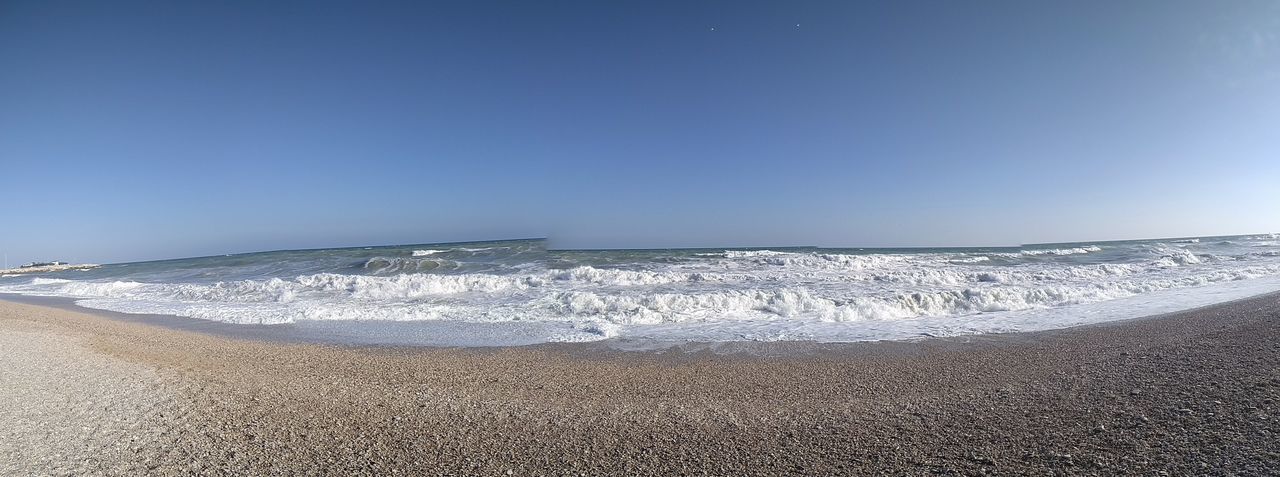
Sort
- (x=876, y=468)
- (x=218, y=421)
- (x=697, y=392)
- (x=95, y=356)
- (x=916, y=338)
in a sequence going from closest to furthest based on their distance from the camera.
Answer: (x=876, y=468)
(x=218, y=421)
(x=697, y=392)
(x=95, y=356)
(x=916, y=338)

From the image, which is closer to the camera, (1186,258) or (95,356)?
(95,356)

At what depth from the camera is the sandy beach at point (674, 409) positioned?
3.36 metres

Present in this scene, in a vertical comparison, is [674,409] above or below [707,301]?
below

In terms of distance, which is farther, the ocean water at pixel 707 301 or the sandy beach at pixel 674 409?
the ocean water at pixel 707 301

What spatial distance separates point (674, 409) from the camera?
4461 millimetres

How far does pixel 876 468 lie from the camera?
3.18m

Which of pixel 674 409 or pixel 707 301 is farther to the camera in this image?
pixel 707 301

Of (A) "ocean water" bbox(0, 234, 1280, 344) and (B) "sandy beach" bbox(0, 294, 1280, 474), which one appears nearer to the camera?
(B) "sandy beach" bbox(0, 294, 1280, 474)

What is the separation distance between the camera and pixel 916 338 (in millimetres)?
7629

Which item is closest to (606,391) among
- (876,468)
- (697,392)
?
(697,392)

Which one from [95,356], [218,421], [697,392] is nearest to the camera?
[218,421]

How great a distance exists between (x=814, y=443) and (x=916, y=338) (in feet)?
16.4

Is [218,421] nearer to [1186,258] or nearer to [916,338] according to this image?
[916,338]

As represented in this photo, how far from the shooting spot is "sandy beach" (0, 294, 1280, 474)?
132 inches
